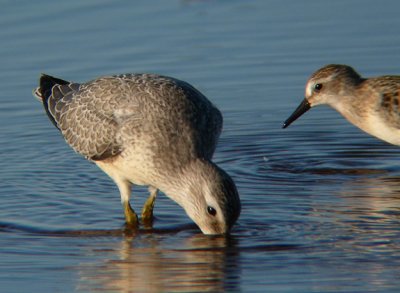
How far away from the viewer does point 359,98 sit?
14.2m

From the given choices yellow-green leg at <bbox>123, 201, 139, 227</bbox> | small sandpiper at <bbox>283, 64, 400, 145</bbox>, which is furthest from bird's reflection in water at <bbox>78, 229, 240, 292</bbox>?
small sandpiper at <bbox>283, 64, 400, 145</bbox>

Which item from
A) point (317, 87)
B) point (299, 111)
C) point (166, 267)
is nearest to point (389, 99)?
point (317, 87)

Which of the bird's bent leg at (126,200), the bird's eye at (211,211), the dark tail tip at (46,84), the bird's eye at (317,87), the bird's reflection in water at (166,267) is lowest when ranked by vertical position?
the bird's reflection in water at (166,267)

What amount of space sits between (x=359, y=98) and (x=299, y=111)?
0.73m

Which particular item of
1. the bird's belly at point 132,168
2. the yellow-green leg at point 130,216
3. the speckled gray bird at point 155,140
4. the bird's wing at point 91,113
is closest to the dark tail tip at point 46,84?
the bird's wing at point 91,113

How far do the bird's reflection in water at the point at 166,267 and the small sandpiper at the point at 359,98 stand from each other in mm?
3594

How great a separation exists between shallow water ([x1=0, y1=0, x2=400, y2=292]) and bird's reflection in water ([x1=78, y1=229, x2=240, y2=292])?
2 cm

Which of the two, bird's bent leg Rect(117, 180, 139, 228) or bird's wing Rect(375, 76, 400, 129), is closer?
bird's bent leg Rect(117, 180, 139, 228)

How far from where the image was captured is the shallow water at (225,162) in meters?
9.88

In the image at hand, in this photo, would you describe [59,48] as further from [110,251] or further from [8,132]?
[110,251]

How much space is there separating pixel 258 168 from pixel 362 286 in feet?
13.3

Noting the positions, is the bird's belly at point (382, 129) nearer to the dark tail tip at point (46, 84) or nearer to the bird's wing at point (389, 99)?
the bird's wing at point (389, 99)

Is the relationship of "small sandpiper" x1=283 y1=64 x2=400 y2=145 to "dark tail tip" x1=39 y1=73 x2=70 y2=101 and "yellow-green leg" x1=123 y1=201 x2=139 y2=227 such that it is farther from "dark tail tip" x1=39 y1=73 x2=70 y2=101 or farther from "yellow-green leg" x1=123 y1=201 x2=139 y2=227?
"yellow-green leg" x1=123 y1=201 x2=139 y2=227

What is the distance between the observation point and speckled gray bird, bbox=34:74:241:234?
1047 centimetres
